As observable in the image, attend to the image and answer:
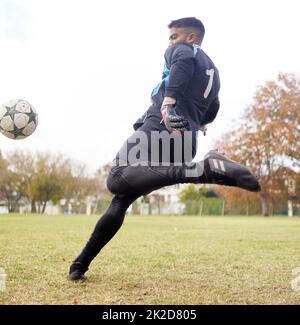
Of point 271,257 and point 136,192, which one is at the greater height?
point 136,192

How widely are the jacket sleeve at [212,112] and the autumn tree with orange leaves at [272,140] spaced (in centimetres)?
4285

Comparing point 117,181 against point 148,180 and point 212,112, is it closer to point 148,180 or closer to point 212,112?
point 148,180

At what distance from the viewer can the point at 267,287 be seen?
467cm

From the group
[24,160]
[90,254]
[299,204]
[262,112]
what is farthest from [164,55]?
[24,160]

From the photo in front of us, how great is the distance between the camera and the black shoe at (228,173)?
11.2 feet

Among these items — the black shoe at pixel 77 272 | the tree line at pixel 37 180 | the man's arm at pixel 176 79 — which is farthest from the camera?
the tree line at pixel 37 180

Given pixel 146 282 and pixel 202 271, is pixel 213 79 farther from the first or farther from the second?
pixel 202 271

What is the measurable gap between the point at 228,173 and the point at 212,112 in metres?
1.28

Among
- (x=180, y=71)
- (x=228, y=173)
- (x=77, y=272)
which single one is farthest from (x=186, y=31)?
(x=77, y=272)

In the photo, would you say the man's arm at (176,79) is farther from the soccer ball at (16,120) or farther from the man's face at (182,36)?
the soccer ball at (16,120)

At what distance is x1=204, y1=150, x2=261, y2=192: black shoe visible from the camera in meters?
3.40

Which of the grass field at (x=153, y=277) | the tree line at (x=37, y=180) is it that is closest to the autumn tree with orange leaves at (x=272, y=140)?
the tree line at (x=37, y=180)

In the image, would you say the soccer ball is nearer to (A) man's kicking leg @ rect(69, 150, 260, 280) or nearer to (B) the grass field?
(B) the grass field
